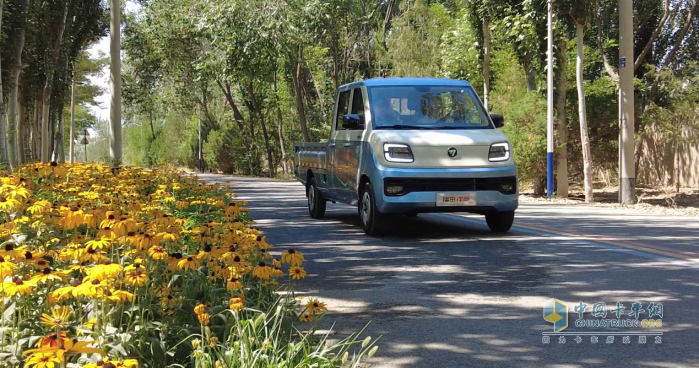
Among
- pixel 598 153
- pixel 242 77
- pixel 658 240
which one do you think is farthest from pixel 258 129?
pixel 658 240

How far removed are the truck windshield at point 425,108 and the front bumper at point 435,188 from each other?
0.97m

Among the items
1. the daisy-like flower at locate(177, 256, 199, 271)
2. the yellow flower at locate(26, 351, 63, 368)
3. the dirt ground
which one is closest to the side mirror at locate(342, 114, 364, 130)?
the daisy-like flower at locate(177, 256, 199, 271)

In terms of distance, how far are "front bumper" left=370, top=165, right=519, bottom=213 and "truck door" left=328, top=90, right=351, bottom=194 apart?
5.95 feet

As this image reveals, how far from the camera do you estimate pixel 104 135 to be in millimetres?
172500

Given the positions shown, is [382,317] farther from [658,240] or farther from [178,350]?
[658,240]

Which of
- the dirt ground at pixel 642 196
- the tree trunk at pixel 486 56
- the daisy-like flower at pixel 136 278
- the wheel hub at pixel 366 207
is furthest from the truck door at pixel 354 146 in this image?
the tree trunk at pixel 486 56

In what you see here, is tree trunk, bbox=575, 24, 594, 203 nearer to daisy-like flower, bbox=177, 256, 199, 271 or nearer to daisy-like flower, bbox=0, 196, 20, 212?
daisy-like flower, bbox=0, 196, 20, 212

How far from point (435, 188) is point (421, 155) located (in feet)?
1.49

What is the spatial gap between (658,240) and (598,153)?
1569 centimetres

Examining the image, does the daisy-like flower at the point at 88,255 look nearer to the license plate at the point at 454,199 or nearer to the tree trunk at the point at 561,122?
the license plate at the point at 454,199

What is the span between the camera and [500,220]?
1086cm

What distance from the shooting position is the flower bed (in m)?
3.49

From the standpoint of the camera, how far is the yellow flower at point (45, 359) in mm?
2648

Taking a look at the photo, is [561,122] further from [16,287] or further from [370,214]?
[16,287]
